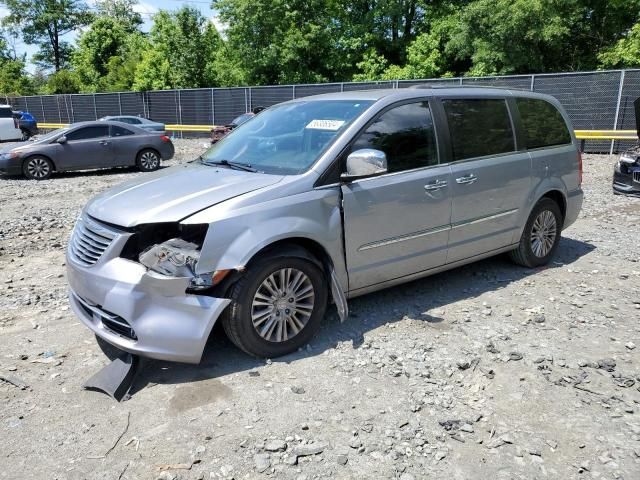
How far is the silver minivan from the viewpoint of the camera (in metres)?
3.43

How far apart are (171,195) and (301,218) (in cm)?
92

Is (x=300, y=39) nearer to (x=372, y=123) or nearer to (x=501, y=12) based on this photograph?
(x=501, y=12)

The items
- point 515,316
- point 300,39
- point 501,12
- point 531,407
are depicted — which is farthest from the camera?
point 300,39

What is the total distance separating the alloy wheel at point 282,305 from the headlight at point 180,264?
0.35 m

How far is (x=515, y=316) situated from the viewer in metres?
4.64

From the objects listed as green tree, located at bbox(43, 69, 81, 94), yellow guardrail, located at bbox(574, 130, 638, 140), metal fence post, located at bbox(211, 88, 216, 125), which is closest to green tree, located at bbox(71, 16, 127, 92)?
green tree, located at bbox(43, 69, 81, 94)

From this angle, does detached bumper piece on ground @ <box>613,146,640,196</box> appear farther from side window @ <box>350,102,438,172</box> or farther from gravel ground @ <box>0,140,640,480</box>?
side window @ <box>350,102,438,172</box>

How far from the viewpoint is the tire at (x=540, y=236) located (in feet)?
18.4

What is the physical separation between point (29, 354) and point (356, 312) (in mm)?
2577

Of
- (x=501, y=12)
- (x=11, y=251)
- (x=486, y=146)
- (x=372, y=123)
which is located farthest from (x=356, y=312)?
(x=501, y=12)

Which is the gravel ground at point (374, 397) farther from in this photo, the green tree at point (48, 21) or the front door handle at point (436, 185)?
the green tree at point (48, 21)

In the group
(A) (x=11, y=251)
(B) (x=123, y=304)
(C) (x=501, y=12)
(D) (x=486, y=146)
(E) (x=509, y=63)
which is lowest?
(A) (x=11, y=251)

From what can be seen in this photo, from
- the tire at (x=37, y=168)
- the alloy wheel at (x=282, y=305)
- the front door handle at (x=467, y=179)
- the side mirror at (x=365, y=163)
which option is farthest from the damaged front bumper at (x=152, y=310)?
the tire at (x=37, y=168)

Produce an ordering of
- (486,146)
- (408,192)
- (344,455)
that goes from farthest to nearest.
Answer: (486,146) < (408,192) < (344,455)
